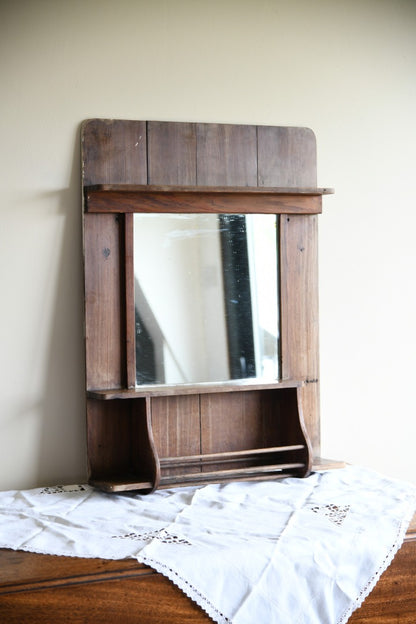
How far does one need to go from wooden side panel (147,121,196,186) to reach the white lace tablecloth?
770 millimetres

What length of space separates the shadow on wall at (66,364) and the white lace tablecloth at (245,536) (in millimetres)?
95

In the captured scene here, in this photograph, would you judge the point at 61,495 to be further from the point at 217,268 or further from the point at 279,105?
the point at 279,105

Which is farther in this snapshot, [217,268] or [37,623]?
[217,268]

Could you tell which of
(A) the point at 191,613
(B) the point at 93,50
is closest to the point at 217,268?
(B) the point at 93,50

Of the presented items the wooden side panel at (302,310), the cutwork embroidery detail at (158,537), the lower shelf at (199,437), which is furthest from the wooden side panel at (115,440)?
the wooden side panel at (302,310)

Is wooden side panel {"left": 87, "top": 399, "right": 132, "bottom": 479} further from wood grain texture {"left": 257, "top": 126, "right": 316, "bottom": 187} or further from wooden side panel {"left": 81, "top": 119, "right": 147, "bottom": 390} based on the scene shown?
wood grain texture {"left": 257, "top": 126, "right": 316, "bottom": 187}

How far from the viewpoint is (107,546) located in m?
1.37

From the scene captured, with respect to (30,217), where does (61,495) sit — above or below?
below

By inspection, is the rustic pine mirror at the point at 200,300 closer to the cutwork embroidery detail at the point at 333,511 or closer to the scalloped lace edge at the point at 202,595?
the cutwork embroidery detail at the point at 333,511

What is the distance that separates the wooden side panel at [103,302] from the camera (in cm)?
178

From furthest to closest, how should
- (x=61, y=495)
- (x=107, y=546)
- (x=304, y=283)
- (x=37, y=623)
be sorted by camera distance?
1. (x=304, y=283)
2. (x=61, y=495)
3. (x=107, y=546)
4. (x=37, y=623)

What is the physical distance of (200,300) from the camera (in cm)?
185

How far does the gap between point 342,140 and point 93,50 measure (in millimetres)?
702

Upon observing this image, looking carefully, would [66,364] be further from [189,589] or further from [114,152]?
[189,589]
